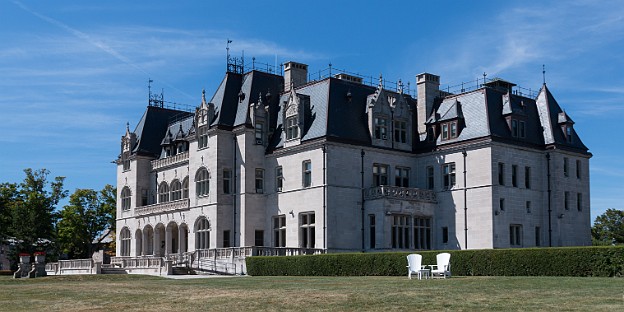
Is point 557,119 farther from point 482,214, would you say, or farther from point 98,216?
point 98,216

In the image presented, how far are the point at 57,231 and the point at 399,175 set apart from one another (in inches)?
2036

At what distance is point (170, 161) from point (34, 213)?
21881mm

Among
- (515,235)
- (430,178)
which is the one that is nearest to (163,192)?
(430,178)

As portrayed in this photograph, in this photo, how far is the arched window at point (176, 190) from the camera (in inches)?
2874

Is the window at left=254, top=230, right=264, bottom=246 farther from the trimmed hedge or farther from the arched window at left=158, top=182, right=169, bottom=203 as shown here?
the arched window at left=158, top=182, right=169, bottom=203

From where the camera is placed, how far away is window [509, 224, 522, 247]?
5825 cm

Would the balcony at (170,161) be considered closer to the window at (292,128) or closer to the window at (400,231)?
the window at (292,128)

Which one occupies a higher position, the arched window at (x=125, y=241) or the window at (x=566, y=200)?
the window at (x=566, y=200)

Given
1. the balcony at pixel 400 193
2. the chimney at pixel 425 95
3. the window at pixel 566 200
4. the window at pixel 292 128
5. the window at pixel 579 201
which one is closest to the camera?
the balcony at pixel 400 193

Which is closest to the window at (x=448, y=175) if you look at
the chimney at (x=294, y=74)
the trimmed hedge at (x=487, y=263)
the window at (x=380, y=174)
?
the window at (x=380, y=174)

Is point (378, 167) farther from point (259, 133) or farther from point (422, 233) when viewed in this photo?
point (259, 133)

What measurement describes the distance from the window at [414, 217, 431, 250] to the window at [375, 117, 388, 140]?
6.62m

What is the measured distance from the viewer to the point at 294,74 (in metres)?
68.1

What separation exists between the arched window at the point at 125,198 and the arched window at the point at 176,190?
24.3 ft
